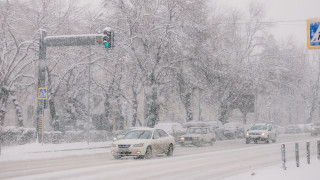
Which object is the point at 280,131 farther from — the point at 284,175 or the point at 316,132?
the point at 284,175

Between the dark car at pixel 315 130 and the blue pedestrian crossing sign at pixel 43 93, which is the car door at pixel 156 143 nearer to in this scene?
the blue pedestrian crossing sign at pixel 43 93

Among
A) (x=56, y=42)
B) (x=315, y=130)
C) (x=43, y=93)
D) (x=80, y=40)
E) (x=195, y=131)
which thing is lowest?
(x=315, y=130)

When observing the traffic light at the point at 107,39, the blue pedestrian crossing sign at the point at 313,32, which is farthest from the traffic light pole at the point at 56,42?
the blue pedestrian crossing sign at the point at 313,32

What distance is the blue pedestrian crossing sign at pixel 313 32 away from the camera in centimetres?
1161

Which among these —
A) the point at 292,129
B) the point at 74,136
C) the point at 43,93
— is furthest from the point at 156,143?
the point at 292,129

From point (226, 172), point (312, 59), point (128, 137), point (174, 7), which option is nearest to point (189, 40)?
point (174, 7)

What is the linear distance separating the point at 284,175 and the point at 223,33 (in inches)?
1323

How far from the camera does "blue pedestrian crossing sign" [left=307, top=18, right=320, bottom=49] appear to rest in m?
11.6

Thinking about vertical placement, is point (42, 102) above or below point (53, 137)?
above

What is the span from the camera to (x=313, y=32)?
11758 millimetres

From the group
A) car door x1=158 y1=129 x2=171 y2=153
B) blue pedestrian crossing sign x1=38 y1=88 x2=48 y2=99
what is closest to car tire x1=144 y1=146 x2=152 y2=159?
car door x1=158 y1=129 x2=171 y2=153

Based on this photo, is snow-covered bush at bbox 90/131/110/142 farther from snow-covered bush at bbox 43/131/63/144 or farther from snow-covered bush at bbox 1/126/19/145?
snow-covered bush at bbox 1/126/19/145

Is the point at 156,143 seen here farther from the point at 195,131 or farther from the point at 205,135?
the point at 195,131

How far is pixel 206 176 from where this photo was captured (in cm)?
1420
